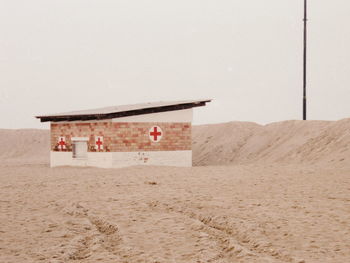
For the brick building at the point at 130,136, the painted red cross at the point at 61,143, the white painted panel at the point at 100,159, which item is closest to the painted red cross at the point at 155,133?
the brick building at the point at 130,136

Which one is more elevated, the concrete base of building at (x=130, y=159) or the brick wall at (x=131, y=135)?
the brick wall at (x=131, y=135)

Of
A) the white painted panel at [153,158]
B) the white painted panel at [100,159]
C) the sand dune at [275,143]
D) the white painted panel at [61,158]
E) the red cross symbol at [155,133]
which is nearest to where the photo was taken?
the white painted panel at [100,159]

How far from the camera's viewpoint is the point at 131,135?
966 inches

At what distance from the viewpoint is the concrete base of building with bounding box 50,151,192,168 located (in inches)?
949

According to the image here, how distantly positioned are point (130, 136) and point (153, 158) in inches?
65.8

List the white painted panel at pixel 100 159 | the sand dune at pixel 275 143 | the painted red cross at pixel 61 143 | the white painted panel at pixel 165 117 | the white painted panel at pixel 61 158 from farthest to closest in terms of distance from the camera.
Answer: the painted red cross at pixel 61 143, the white painted panel at pixel 61 158, the sand dune at pixel 275 143, the white painted panel at pixel 165 117, the white painted panel at pixel 100 159

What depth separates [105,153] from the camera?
79.6 feet

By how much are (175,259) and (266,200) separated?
5677 millimetres

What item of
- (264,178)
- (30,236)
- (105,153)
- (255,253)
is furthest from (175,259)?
(105,153)

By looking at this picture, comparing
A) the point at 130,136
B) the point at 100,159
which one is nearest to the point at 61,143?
the point at 100,159

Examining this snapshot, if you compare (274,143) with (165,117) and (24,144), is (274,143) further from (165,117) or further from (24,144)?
(24,144)

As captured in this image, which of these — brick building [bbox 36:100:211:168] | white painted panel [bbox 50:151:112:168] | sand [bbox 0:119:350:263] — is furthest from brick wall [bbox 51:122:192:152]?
sand [bbox 0:119:350:263]

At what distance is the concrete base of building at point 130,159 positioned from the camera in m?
24.1

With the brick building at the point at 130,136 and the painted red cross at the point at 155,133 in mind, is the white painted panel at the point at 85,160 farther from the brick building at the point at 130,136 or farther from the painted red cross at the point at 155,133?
the painted red cross at the point at 155,133
